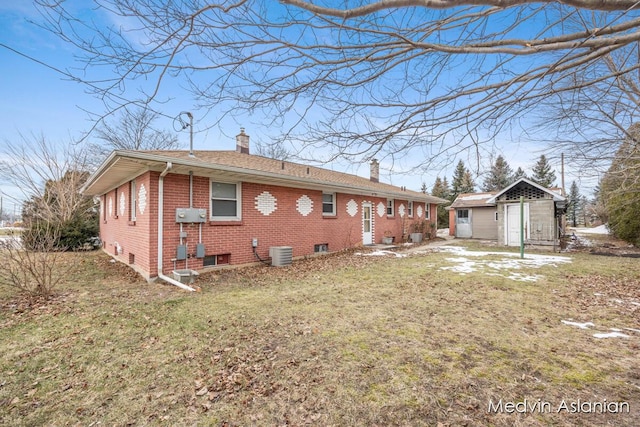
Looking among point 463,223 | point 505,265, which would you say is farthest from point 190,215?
point 463,223

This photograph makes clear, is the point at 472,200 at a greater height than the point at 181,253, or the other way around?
the point at 472,200

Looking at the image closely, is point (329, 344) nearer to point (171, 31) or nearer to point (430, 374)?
point (430, 374)

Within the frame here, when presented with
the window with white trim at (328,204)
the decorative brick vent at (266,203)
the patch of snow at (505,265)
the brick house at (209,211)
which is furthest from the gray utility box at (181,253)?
the patch of snow at (505,265)

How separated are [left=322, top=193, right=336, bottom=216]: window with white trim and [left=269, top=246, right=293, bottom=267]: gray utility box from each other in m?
3.21

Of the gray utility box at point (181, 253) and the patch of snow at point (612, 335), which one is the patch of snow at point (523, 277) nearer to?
the patch of snow at point (612, 335)

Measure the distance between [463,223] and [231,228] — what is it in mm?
19268

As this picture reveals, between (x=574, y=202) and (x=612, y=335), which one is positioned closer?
(x=612, y=335)

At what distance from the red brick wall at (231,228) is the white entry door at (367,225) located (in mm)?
946

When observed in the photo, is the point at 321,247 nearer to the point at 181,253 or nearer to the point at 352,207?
the point at 352,207

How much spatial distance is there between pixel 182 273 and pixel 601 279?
10.9m

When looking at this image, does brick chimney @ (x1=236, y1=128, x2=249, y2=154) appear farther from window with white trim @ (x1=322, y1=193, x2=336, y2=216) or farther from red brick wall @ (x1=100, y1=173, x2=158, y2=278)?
red brick wall @ (x1=100, y1=173, x2=158, y2=278)

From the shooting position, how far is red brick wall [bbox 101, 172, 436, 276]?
7.03 meters

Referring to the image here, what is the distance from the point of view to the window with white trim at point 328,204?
38.9 ft

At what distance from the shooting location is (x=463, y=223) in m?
21.5
